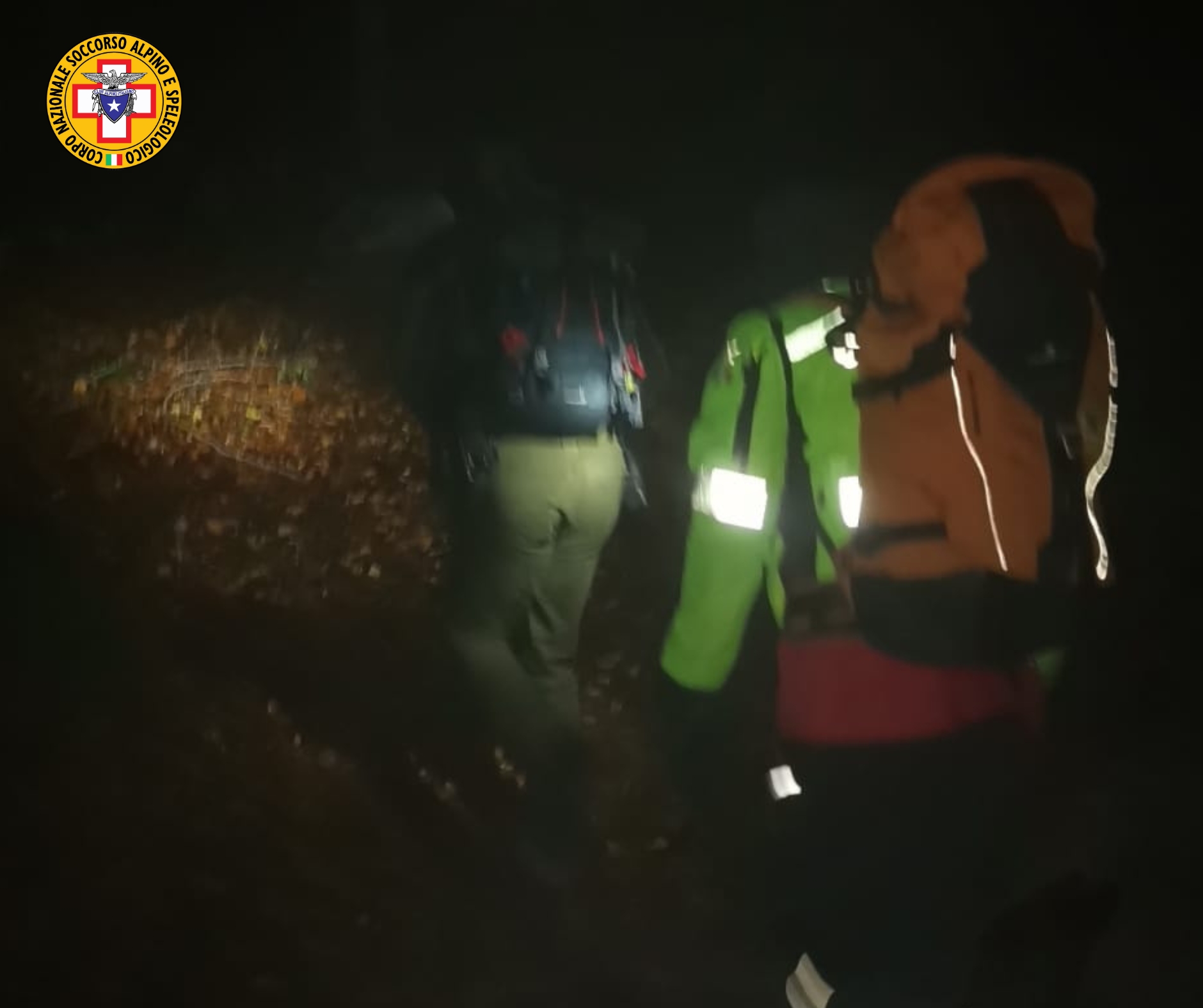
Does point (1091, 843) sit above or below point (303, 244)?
below

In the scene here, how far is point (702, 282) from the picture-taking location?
5.09ft

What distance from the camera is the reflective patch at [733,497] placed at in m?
1.55

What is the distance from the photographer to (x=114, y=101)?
1557 millimetres

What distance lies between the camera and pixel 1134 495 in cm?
160

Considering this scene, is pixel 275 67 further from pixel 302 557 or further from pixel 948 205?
pixel 948 205

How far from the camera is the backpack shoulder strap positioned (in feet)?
5.04

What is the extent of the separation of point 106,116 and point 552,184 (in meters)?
0.67

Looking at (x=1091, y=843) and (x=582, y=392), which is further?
(x=1091, y=843)

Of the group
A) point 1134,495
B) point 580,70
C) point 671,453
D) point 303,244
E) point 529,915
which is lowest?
point 529,915

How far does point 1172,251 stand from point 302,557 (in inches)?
55.9

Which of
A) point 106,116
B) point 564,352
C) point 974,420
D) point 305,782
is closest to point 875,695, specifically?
point 974,420

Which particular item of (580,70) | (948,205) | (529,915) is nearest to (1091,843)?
(529,915)

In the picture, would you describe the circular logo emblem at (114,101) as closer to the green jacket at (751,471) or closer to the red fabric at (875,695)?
the green jacket at (751,471)

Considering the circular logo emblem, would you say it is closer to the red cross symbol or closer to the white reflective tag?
the red cross symbol
